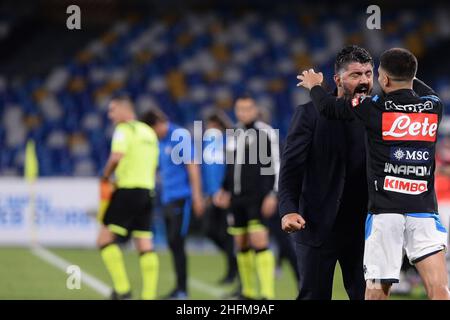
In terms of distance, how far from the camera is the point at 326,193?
6602mm

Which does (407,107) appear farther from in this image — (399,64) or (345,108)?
(345,108)

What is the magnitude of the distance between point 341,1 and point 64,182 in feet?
39.3

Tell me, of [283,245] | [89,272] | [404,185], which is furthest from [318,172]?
[89,272]

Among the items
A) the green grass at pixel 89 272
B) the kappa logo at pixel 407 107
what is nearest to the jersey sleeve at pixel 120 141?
the green grass at pixel 89 272

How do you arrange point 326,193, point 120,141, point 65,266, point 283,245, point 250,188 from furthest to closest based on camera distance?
1. point 65,266
2. point 283,245
3. point 250,188
4. point 120,141
5. point 326,193

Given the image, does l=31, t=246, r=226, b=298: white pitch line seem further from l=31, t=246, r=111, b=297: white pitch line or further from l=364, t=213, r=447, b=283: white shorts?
l=364, t=213, r=447, b=283: white shorts

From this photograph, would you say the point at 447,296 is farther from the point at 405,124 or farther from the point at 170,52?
the point at 170,52

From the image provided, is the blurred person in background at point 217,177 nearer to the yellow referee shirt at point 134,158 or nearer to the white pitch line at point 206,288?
the white pitch line at point 206,288

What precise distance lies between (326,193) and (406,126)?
0.80 metres

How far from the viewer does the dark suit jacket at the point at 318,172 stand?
259 inches

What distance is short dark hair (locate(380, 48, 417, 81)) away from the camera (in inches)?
240

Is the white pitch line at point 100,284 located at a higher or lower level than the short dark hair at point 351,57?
lower

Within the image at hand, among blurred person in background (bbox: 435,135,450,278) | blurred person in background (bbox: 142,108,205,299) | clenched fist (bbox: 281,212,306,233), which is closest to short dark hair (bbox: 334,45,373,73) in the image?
clenched fist (bbox: 281,212,306,233)

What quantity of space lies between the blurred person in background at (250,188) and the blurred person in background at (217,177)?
62.0 inches
